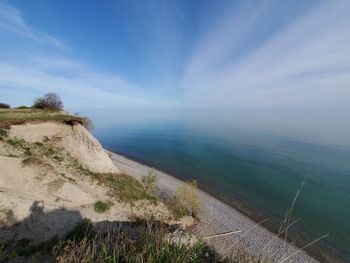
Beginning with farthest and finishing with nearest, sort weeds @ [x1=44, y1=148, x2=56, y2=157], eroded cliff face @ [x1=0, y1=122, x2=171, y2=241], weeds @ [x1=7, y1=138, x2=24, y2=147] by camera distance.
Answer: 1. weeds @ [x1=44, y1=148, x2=56, y2=157]
2. weeds @ [x1=7, y1=138, x2=24, y2=147]
3. eroded cliff face @ [x1=0, y1=122, x2=171, y2=241]

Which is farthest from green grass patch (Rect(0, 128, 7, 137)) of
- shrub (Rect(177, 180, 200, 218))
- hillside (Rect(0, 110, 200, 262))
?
shrub (Rect(177, 180, 200, 218))

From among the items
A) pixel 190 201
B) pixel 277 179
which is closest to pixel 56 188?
pixel 190 201

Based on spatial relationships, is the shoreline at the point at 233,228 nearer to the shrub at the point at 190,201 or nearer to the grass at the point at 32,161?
the shrub at the point at 190,201

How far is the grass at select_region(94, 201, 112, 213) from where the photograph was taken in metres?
18.8

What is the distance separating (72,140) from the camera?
24.0m

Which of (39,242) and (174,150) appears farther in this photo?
(174,150)

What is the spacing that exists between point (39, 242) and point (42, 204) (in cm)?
334

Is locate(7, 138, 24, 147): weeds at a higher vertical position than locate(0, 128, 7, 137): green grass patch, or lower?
lower

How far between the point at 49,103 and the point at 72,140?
758 inches

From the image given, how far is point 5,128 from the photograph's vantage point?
20.7 meters

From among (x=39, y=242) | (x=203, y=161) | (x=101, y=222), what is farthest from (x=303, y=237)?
(x=203, y=161)

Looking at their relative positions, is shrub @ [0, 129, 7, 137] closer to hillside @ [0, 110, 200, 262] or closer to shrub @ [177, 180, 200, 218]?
hillside @ [0, 110, 200, 262]

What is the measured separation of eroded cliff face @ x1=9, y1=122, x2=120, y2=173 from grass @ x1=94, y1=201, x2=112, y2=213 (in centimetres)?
508

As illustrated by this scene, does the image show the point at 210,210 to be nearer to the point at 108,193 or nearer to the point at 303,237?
the point at 303,237
